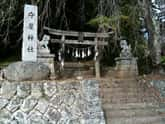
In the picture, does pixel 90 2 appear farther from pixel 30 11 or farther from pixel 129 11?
pixel 30 11

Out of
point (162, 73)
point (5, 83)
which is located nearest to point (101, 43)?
point (162, 73)

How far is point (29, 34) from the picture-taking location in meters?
6.44

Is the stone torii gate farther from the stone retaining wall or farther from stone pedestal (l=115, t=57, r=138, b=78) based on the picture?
the stone retaining wall

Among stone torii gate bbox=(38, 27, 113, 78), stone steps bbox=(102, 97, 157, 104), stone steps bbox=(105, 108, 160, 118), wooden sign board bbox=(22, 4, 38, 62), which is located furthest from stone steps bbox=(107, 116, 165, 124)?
stone torii gate bbox=(38, 27, 113, 78)

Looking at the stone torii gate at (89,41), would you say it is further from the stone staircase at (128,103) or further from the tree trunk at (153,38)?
the stone staircase at (128,103)

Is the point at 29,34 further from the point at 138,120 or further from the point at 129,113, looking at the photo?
the point at 138,120

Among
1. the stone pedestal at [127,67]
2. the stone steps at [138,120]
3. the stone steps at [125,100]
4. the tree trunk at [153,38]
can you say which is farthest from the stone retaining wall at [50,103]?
the tree trunk at [153,38]

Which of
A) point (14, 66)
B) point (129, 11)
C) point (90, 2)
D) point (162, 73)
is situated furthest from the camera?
point (90, 2)

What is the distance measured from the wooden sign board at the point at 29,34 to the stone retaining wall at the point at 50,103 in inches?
45.7

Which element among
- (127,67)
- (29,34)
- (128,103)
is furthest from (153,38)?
(29,34)

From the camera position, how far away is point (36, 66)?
5844 millimetres

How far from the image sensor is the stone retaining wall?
516cm

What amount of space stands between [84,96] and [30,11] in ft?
8.64

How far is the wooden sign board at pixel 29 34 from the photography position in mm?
6273
